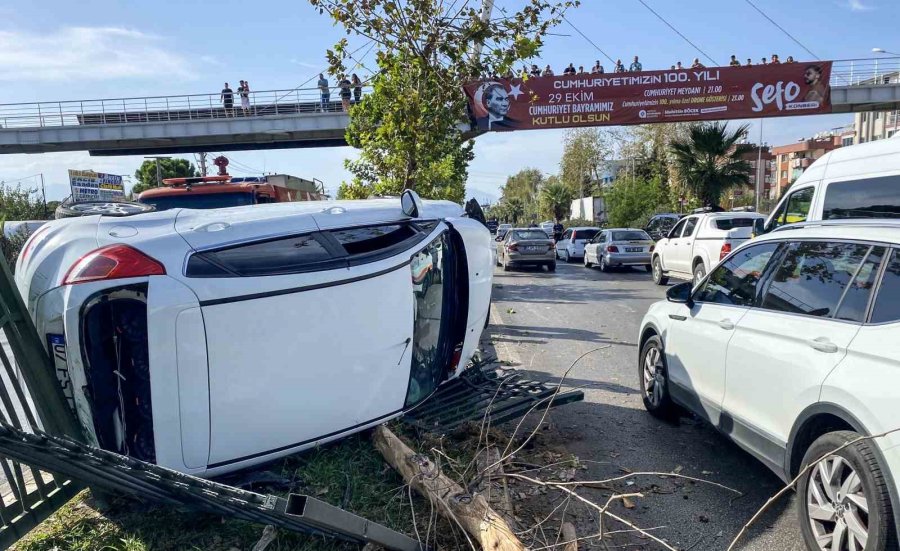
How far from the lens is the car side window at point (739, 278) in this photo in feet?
14.1

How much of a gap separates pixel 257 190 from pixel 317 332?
22.4ft

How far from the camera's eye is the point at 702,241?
569 inches

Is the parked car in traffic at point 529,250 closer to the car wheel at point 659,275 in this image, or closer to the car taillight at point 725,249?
the car wheel at point 659,275

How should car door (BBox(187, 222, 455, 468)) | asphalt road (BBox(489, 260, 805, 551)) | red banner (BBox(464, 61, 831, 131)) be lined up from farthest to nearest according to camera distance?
red banner (BBox(464, 61, 831, 131)), asphalt road (BBox(489, 260, 805, 551)), car door (BBox(187, 222, 455, 468))

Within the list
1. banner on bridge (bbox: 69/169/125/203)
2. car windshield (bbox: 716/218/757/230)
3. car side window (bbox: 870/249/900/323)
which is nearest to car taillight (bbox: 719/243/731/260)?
car windshield (bbox: 716/218/757/230)

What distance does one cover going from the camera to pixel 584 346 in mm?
9016

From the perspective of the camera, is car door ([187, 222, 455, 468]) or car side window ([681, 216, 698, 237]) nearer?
car door ([187, 222, 455, 468])

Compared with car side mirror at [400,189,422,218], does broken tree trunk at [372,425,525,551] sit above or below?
below

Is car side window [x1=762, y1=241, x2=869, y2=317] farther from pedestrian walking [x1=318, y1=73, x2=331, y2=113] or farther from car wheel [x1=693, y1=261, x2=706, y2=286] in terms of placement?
pedestrian walking [x1=318, y1=73, x2=331, y2=113]

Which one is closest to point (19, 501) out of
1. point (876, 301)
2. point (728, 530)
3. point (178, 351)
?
point (178, 351)

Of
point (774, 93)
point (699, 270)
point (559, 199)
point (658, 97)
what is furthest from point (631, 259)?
point (559, 199)

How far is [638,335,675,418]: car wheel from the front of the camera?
534 cm

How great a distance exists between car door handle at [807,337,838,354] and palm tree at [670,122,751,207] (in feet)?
72.4

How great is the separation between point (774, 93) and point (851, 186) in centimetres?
2054
